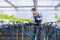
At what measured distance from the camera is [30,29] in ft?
10.7

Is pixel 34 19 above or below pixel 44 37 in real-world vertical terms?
above

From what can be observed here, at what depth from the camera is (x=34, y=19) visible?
133 inches

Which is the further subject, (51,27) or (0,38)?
(0,38)

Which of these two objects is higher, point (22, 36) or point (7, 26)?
point (7, 26)

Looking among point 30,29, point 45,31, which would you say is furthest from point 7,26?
point 45,31

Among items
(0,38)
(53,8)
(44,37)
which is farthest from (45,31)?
(53,8)

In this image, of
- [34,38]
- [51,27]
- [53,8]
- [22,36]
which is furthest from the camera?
[53,8]

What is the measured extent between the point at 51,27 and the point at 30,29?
0.34 metres

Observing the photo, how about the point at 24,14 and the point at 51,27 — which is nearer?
the point at 51,27

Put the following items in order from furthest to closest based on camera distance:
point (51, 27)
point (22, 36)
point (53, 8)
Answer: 1. point (53, 8)
2. point (22, 36)
3. point (51, 27)

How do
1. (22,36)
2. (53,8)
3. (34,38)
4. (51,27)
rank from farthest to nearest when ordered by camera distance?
(53,8), (22,36), (51,27), (34,38)

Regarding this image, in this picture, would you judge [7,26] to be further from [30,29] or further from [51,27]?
[51,27]

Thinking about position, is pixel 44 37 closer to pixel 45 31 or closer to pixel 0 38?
pixel 45 31

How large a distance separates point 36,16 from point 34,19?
0.08 m
